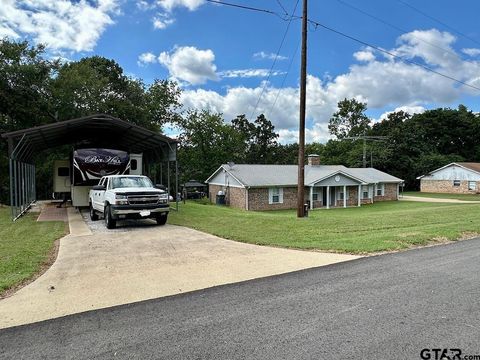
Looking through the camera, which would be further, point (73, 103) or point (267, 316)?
point (73, 103)

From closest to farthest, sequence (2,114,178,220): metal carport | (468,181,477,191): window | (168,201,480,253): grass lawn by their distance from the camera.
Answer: (168,201,480,253): grass lawn
(2,114,178,220): metal carport
(468,181,477,191): window

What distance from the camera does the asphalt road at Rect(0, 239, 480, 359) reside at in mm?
3646

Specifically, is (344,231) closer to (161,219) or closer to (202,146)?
(161,219)

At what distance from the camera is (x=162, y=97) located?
38906 millimetres

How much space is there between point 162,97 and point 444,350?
3807 centimetres

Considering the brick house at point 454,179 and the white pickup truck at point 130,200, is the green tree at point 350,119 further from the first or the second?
the white pickup truck at point 130,200

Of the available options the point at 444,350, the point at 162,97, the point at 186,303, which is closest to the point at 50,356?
the point at 186,303

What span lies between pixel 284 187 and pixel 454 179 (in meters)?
31.4

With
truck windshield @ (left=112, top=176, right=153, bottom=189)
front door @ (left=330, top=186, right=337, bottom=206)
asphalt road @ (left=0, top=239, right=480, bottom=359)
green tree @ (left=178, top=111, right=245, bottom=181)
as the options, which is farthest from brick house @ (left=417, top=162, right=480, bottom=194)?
asphalt road @ (left=0, top=239, right=480, bottom=359)

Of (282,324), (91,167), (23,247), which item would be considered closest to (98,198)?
(91,167)

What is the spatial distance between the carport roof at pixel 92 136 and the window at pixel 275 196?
1251 cm

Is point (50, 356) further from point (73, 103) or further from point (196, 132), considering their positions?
point (196, 132)

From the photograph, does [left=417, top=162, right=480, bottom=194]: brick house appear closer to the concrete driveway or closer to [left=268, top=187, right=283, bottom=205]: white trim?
[left=268, top=187, right=283, bottom=205]: white trim

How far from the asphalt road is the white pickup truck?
7.60 metres
